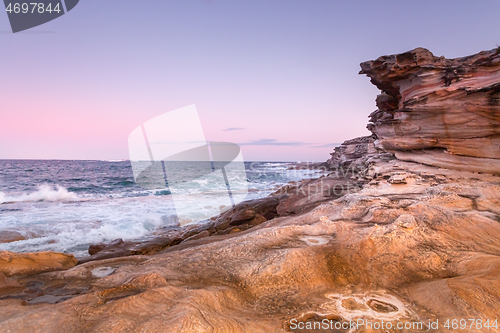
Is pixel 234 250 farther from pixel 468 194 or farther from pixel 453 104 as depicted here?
pixel 453 104

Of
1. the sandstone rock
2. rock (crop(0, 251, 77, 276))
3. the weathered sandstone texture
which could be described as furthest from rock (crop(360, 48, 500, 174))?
the sandstone rock

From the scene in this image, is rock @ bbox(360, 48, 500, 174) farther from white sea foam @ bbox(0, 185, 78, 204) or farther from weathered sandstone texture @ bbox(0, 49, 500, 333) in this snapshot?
white sea foam @ bbox(0, 185, 78, 204)

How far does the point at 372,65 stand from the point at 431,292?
1014 centimetres

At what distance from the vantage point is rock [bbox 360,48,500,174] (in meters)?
7.75

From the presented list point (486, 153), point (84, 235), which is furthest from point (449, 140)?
point (84, 235)

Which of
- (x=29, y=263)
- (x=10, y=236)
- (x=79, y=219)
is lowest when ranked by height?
(x=79, y=219)

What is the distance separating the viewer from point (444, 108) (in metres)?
8.77

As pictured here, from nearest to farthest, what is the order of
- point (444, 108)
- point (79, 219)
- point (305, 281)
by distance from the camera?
1. point (305, 281)
2. point (444, 108)
3. point (79, 219)

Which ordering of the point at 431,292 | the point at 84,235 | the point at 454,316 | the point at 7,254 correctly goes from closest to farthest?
the point at 454,316, the point at 431,292, the point at 7,254, the point at 84,235

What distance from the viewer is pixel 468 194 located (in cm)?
632

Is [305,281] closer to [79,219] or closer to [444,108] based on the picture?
[444,108]

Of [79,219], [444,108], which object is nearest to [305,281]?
[444,108]

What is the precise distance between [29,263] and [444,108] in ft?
39.3

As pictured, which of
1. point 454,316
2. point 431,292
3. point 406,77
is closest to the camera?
point 454,316
